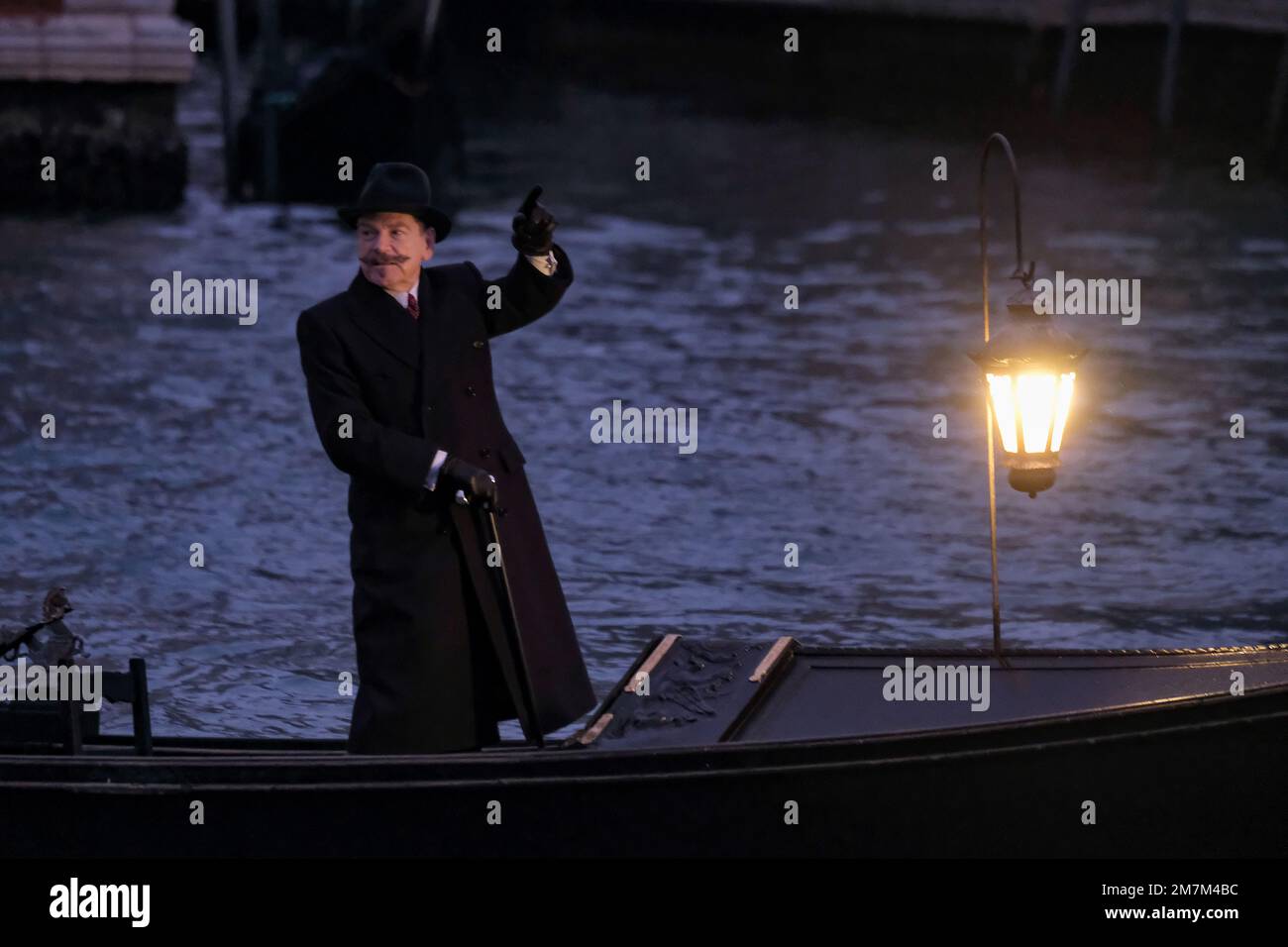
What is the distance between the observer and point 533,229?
648 centimetres

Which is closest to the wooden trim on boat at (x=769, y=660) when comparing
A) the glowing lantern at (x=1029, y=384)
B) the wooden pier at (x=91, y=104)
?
the glowing lantern at (x=1029, y=384)

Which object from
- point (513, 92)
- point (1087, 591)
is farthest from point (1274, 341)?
point (513, 92)

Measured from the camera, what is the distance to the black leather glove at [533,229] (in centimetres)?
645

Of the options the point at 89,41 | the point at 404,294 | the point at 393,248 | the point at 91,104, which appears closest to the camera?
the point at 393,248

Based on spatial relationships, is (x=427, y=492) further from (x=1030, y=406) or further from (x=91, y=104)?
(x=91, y=104)

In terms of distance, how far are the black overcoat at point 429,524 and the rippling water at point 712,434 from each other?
9.41 feet

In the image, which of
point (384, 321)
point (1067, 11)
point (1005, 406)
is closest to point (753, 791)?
point (1005, 406)

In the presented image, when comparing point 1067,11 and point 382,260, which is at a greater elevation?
point 1067,11

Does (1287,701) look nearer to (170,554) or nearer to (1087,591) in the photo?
(1087,591)

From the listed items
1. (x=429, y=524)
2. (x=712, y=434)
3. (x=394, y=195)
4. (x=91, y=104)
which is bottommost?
(x=429, y=524)

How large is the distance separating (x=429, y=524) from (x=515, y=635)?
350 millimetres

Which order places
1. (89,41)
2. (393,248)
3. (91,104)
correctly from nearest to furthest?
1. (393,248)
2. (89,41)
3. (91,104)

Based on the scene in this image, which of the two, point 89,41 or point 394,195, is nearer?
point 394,195

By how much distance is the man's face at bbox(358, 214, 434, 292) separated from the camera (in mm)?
6395
